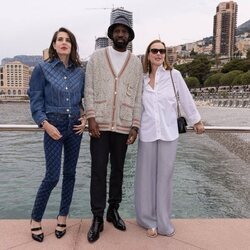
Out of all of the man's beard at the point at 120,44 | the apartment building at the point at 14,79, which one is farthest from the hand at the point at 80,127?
the apartment building at the point at 14,79

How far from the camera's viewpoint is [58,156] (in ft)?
8.90

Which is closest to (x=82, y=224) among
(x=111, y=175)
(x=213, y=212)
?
(x=111, y=175)

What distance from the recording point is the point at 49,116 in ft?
8.74

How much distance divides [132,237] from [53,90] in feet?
4.34

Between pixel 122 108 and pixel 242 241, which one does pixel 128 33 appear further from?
pixel 242 241

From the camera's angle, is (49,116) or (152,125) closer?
(49,116)

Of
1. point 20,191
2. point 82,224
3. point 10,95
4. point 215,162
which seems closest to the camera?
point 82,224

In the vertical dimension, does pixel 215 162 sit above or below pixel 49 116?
below

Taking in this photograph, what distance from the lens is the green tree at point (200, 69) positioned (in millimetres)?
87331

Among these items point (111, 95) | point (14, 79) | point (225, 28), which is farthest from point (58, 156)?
point (225, 28)

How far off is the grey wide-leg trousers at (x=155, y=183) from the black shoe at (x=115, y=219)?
0.54ft

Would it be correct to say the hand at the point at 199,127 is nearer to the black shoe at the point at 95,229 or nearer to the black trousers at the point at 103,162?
the black trousers at the point at 103,162

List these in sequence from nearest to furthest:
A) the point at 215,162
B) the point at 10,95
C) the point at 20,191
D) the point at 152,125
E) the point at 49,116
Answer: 1. the point at 49,116
2. the point at 152,125
3. the point at 20,191
4. the point at 215,162
5. the point at 10,95

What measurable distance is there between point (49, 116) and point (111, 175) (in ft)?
2.44
